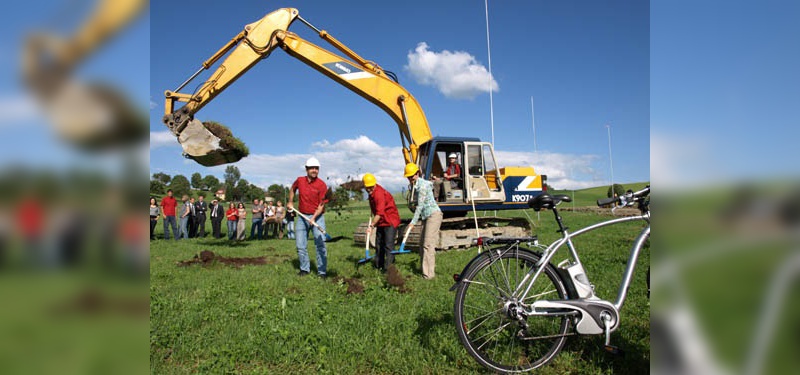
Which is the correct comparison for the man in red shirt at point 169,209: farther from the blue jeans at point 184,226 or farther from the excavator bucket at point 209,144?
the excavator bucket at point 209,144

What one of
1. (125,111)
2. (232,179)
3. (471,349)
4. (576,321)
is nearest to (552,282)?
(576,321)

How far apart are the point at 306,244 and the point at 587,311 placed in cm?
496

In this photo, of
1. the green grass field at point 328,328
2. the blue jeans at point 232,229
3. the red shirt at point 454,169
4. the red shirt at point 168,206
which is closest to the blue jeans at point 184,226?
the red shirt at point 168,206

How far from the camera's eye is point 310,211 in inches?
284

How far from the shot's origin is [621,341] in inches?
150

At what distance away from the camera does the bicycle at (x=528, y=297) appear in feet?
10.1

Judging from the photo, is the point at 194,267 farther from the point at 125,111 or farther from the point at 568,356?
the point at 125,111

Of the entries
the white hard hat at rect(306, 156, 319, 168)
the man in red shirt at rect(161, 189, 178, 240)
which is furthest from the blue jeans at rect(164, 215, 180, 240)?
the white hard hat at rect(306, 156, 319, 168)

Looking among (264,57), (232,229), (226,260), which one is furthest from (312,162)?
(232,229)

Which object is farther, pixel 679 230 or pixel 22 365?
pixel 679 230

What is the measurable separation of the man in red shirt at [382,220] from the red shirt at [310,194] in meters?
0.78

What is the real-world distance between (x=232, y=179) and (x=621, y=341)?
244 ft

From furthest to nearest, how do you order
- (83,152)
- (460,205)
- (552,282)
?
(460,205) < (552,282) < (83,152)

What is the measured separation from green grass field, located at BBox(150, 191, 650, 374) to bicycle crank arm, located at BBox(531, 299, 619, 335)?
1.45 feet
